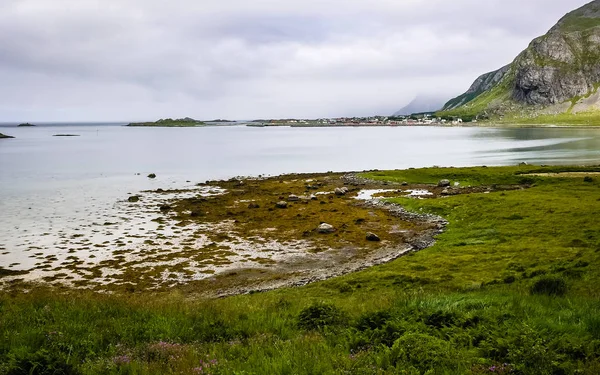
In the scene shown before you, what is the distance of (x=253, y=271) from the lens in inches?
Result: 1214

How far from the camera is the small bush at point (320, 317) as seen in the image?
11.0m

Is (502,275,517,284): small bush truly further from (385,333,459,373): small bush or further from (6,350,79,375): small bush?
(6,350,79,375): small bush

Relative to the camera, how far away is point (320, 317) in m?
11.4

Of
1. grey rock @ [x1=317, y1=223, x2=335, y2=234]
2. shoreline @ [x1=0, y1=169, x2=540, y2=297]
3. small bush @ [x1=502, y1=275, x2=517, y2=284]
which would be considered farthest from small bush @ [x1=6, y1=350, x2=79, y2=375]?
grey rock @ [x1=317, y1=223, x2=335, y2=234]

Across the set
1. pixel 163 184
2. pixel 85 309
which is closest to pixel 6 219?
pixel 163 184

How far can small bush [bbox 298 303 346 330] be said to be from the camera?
36.2ft

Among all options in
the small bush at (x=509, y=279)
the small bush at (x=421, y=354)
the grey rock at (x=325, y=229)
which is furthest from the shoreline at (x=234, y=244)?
the small bush at (x=421, y=354)

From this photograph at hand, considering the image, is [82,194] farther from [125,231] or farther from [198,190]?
[125,231]

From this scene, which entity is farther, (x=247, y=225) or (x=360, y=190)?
(x=360, y=190)

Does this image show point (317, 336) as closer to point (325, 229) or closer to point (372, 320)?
point (372, 320)

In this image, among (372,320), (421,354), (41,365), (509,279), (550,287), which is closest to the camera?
(41,365)

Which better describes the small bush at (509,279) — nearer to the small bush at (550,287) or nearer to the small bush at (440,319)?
the small bush at (550,287)

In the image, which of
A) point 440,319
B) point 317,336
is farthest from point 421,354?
point 440,319

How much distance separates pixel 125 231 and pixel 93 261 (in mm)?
10104
